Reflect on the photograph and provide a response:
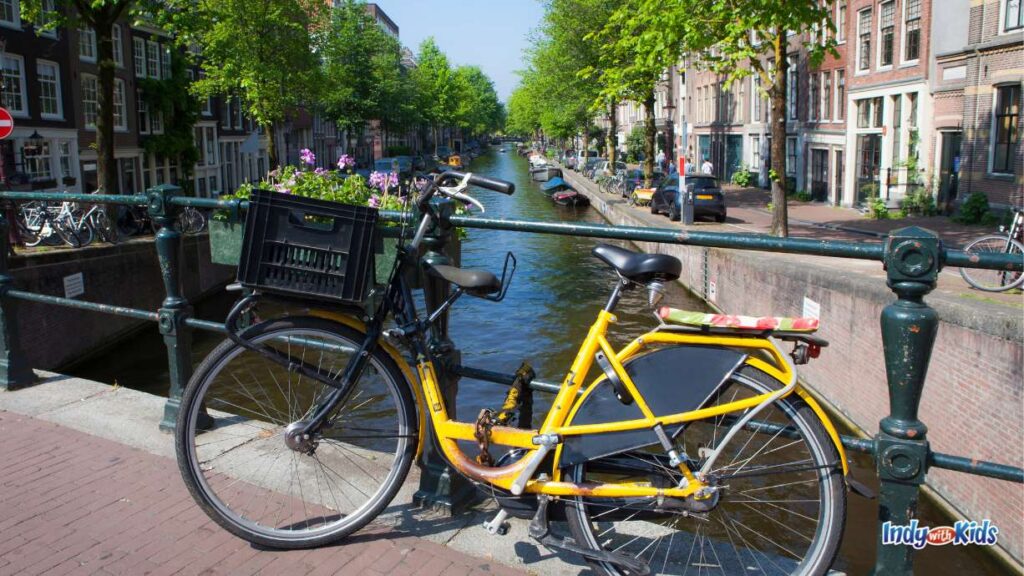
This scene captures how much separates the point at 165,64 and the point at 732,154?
2669 centimetres

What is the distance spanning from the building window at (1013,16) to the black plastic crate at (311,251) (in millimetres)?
21084

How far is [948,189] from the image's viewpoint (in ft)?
74.5

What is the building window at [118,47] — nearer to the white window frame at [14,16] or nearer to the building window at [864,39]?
the white window frame at [14,16]

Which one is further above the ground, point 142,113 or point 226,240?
point 142,113

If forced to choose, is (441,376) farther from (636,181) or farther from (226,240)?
(636,181)

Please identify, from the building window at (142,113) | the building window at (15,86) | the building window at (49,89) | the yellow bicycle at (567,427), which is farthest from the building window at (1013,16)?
the building window at (142,113)

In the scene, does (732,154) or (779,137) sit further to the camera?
(732,154)

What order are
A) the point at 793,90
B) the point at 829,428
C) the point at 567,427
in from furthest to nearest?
the point at 793,90 → the point at 567,427 → the point at 829,428

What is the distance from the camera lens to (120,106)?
101ft

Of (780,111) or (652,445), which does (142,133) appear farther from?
(652,445)

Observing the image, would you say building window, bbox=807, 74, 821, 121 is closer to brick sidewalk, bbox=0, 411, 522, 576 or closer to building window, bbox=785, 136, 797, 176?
building window, bbox=785, 136, 797, 176

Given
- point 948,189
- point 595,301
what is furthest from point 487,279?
point 948,189

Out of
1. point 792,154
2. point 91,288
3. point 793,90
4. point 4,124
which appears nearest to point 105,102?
point 4,124

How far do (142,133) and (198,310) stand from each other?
16.8 metres
